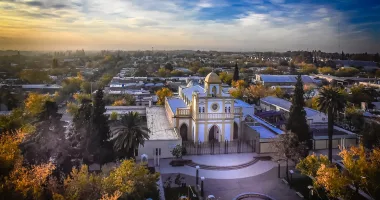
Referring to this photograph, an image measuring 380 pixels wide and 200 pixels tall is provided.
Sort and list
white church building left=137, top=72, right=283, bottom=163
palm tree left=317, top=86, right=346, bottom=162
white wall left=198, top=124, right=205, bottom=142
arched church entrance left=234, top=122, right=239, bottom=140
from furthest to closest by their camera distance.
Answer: arched church entrance left=234, top=122, right=239, bottom=140 < white wall left=198, top=124, right=205, bottom=142 < white church building left=137, top=72, right=283, bottom=163 < palm tree left=317, top=86, right=346, bottom=162

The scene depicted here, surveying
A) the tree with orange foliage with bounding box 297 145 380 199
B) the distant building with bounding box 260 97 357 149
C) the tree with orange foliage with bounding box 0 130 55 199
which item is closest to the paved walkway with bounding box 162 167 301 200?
the tree with orange foliage with bounding box 297 145 380 199

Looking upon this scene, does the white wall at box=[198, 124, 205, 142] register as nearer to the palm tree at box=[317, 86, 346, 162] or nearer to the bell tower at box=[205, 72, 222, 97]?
the bell tower at box=[205, 72, 222, 97]

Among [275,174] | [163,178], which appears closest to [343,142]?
[275,174]

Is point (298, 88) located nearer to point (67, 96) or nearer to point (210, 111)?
point (210, 111)

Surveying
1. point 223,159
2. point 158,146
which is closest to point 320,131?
point 223,159

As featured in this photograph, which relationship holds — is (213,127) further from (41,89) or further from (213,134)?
(41,89)
